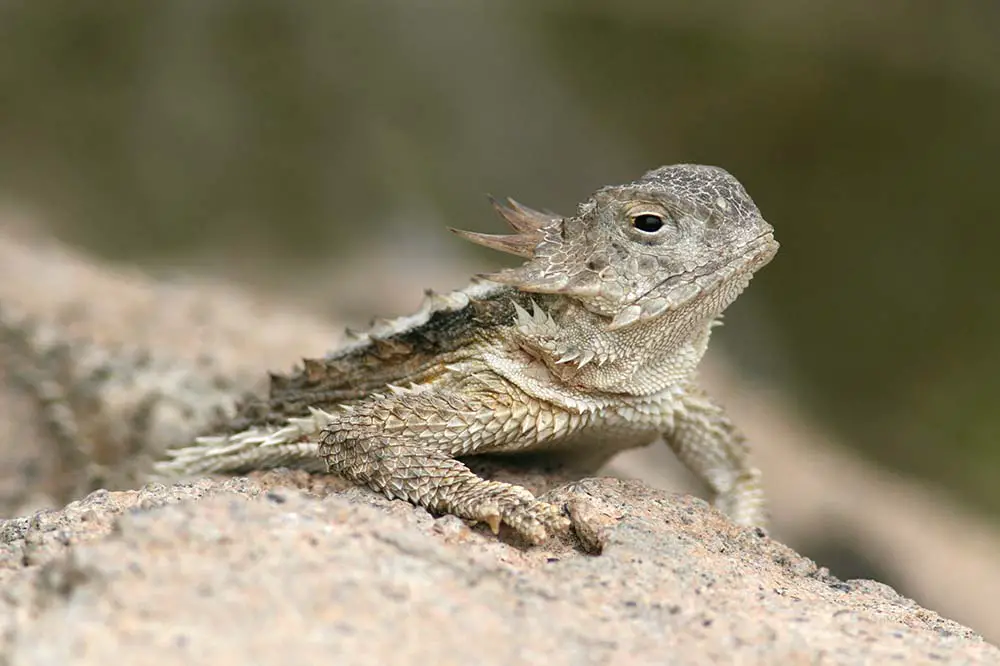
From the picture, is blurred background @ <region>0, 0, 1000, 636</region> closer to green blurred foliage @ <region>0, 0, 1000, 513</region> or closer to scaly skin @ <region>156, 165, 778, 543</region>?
green blurred foliage @ <region>0, 0, 1000, 513</region>

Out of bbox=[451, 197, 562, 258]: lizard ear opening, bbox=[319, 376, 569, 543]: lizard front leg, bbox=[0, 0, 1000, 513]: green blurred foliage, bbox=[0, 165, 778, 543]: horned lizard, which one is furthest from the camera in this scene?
bbox=[0, 0, 1000, 513]: green blurred foliage

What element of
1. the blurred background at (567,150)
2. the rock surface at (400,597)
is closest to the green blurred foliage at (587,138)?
the blurred background at (567,150)

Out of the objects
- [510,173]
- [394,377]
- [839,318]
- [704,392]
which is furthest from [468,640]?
[510,173]

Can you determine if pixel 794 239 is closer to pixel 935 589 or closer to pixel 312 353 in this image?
pixel 935 589

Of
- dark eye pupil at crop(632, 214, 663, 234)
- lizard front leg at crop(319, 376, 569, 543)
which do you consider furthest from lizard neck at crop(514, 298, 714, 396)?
dark eye pupil at crop(632, 214, 663, 234)

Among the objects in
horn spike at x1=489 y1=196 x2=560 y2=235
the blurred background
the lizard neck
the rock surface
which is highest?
the blurred background

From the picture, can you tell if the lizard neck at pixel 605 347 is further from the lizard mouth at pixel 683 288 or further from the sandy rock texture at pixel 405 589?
the sandy rock texture at pixel 405 589

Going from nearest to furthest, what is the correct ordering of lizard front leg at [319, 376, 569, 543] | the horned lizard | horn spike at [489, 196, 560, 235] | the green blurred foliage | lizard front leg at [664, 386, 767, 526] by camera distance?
lizard front leg at [319, 376, 569, 543]
the horned lizard
horn spike at [489, 196, 560, 235]
lizard front leg at [664, 386, 767, 526]
the green blurred foliage

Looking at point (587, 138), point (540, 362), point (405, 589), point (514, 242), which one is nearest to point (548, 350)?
point (540, 362)
